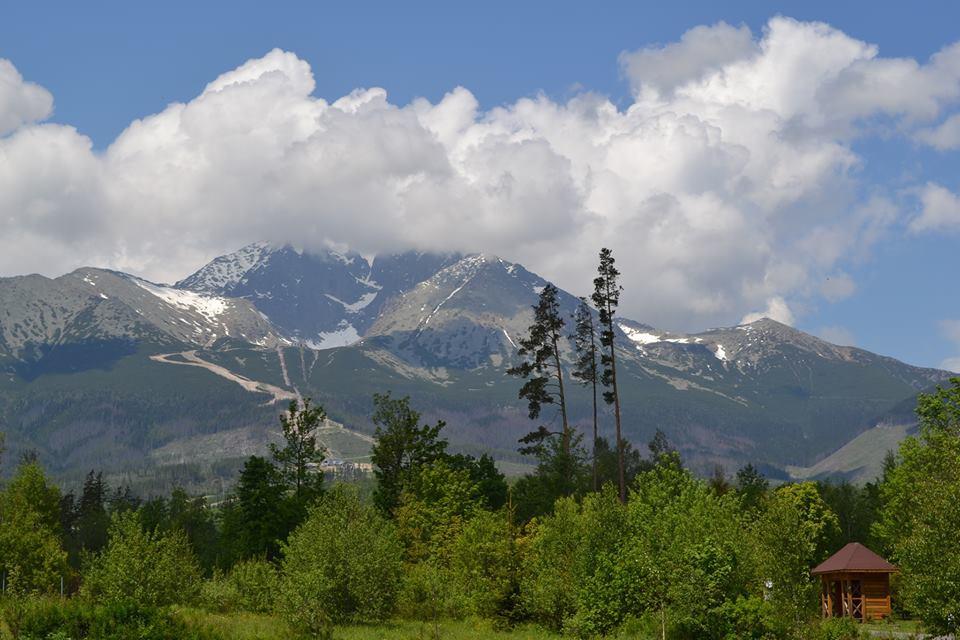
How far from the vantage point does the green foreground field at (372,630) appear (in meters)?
42.3

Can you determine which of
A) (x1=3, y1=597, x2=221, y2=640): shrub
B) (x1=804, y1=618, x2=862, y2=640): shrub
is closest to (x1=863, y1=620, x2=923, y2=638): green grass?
(x1=804, y1=618, x2=862, y2=640): shrub

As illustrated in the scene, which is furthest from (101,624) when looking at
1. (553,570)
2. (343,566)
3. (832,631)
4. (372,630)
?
(832,631)

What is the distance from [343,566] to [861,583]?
3972 cm

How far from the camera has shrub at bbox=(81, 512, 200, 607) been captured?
48.9 m

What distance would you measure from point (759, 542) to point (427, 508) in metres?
40.6

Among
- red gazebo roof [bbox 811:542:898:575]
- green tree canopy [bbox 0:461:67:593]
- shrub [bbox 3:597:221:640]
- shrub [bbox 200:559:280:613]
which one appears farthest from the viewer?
red gazebo roof [bbox 811:542:898:575]

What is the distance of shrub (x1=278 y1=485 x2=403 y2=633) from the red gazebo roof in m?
34.0

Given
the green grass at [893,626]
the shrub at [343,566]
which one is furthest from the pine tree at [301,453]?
the green grass at [893,626]

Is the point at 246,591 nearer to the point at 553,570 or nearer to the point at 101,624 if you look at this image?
the point at 553,570

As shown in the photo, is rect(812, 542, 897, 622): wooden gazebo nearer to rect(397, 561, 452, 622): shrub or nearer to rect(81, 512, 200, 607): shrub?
rect(397, 561, 452, 622): shrub

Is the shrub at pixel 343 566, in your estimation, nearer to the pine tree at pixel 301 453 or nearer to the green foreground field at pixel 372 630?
the green foreground field at pixel 372 630

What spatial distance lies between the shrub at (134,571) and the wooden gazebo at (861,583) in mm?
44236

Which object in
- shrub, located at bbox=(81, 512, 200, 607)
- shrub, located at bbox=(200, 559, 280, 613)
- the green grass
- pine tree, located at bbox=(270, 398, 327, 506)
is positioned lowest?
the green grass

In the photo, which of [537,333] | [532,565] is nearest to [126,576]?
[532,565]
